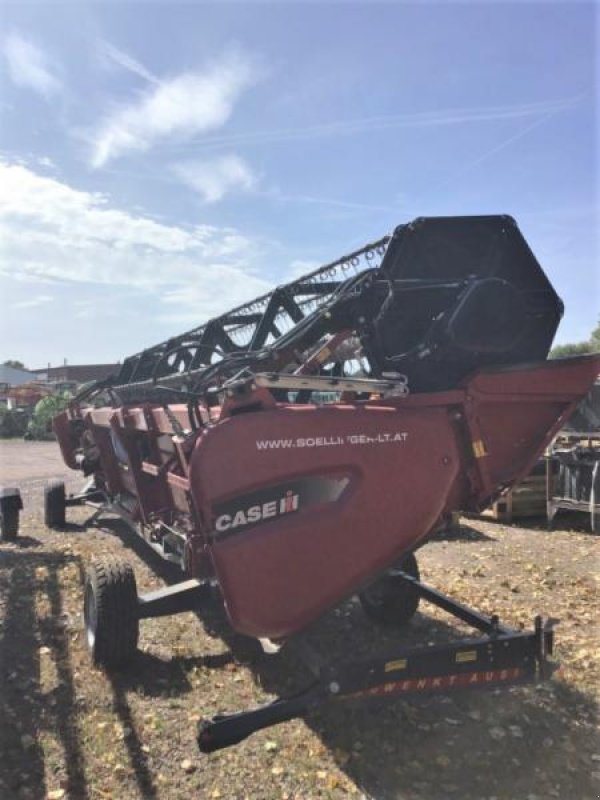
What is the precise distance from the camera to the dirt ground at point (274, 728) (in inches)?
122

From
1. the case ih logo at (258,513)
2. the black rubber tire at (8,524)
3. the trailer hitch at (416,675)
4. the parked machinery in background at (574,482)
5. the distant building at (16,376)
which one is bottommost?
the black rubber tire at (8,524)

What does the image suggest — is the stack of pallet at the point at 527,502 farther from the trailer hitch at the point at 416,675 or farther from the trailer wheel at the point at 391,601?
the trailer hitch at the point at 416,675

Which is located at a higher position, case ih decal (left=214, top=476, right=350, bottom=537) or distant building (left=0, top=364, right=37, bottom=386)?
distant building (left=0, top=364, right=37, bottom=386)

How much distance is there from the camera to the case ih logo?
122 inches

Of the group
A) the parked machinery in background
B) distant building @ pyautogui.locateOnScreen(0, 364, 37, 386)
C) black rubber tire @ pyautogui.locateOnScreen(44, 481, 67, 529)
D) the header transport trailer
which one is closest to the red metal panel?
the header transport trailer

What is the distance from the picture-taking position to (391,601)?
492 centimetres

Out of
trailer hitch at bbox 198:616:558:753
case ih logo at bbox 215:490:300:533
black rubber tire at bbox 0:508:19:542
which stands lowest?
black rubber tire at bbox 0:508:19:542

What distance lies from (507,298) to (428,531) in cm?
139

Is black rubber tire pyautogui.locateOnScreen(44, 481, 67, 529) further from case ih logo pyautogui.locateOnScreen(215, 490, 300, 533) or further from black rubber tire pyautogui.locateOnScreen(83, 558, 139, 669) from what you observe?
case ih logo pyautogui.locateOnScreen(215, 490, 300, 533)

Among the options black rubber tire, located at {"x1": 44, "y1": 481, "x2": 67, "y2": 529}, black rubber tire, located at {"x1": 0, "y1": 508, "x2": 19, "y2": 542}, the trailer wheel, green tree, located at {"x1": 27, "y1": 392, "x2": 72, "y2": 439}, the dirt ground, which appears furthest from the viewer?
green tree, located at {"x1": 27, "y1": 392, "x2": 72, "y2": 439}

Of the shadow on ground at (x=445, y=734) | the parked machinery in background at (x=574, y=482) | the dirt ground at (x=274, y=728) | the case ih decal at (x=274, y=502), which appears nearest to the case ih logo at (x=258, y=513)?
the case ih decal at (x=274, y=502)

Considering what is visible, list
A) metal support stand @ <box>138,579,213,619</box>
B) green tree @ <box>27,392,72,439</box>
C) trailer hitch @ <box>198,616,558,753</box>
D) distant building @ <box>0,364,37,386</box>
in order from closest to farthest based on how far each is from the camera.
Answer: trailer hitch @ <box>198,616,558,753</box>
metal support stand @ <box>138,579,213,619</box>
green tree @ <box>27,392,72,439</box>
distant building @ <box>0,364,37,386</box>

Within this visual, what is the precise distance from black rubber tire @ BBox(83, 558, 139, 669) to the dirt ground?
129 millimetres

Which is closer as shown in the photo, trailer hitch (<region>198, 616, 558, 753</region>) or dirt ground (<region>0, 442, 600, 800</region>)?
trailer hitch (<region>198, 616, 558, 753</region>)
